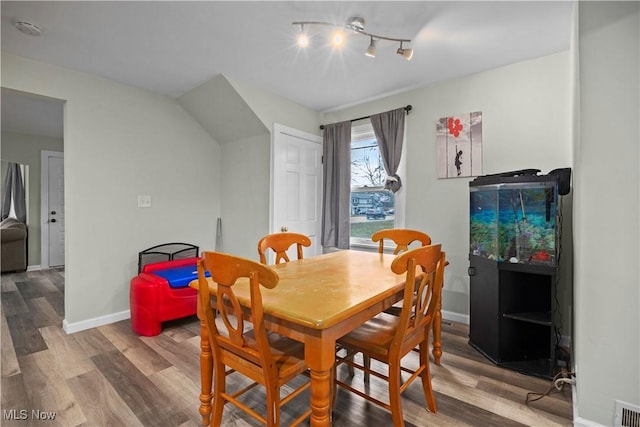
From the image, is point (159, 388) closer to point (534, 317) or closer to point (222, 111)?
point (534, 317)

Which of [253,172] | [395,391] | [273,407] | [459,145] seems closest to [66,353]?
[273,407]

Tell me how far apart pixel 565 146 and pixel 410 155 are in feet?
4.22

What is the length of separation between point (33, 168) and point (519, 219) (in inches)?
283

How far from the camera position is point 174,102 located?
3.41m

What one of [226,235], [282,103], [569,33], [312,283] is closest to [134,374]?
[312,283]

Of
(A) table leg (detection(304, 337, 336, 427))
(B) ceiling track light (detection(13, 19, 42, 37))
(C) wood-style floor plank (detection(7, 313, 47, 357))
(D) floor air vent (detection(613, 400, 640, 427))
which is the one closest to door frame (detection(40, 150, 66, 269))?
(C) wood-style floor plank (detection(7, 313, 47, 357))

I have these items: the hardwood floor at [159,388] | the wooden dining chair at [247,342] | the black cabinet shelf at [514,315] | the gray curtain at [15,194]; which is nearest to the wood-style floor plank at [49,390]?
the hardwood floor at [159,388]

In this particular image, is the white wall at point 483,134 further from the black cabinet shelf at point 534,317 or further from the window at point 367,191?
the black cabinet shelf at point 534,317

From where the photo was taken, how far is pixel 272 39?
2.23m

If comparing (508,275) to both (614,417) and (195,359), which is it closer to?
(614,417)

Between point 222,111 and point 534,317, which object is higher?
point 222,111

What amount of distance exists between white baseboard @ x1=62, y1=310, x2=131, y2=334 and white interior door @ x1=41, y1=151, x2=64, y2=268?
11.4 feet

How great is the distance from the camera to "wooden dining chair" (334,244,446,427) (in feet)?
4.17

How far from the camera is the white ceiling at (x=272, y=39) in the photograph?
187 centimetres
